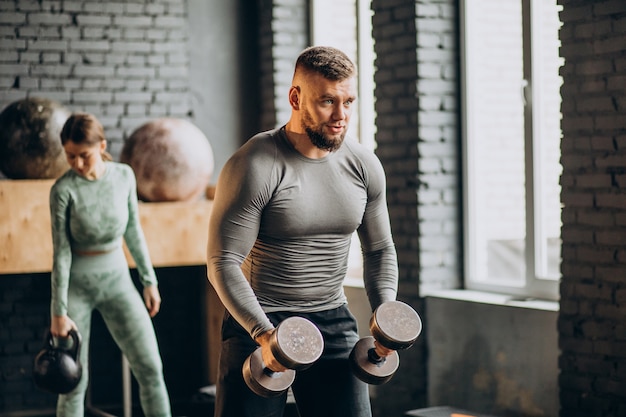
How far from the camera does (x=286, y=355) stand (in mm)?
2443

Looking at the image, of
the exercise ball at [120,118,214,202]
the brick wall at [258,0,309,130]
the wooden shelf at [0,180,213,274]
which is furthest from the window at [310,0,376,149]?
the wooden shelf at [0,180,213,274]

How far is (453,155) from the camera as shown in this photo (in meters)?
5.27

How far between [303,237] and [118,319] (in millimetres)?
2107

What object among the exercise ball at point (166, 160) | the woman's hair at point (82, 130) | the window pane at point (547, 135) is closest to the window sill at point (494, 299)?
the window pane at point (547, 135)

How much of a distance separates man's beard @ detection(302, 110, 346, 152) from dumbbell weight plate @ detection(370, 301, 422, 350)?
455 millimetres

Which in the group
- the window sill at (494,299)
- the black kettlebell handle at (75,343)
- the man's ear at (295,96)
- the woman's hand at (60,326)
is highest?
the man's ear at (295,96)

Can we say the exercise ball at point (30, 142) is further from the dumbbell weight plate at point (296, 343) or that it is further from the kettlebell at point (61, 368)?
the dumbbell weight plate at point (296, 343)

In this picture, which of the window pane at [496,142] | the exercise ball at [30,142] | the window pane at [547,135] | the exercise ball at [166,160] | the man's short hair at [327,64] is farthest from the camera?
the exercise ball at [166,160]

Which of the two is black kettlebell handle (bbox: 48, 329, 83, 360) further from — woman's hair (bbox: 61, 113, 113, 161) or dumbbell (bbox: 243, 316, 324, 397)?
dumbbell (bbox: 243, 316, 324, 397)

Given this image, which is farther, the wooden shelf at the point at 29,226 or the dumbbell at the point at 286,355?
the wooden shelf at the point at 29,226

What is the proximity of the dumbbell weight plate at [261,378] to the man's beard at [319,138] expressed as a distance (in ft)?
1.86

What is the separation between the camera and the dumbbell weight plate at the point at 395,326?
2.59m

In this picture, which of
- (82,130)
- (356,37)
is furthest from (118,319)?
(356,37)

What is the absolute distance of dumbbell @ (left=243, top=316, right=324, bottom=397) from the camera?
2455 mm
